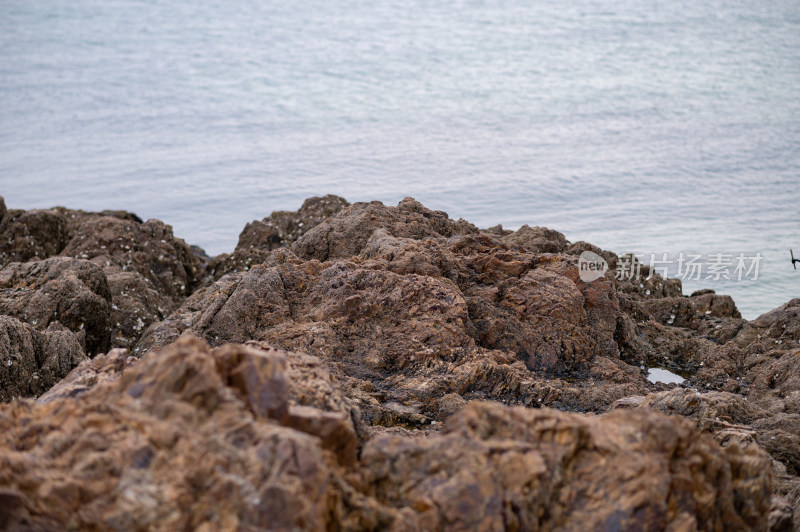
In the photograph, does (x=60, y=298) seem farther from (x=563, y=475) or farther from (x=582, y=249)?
(x=563, y=475)

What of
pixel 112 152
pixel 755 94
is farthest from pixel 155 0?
pixel 755 94

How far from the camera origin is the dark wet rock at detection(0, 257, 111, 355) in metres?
9.77

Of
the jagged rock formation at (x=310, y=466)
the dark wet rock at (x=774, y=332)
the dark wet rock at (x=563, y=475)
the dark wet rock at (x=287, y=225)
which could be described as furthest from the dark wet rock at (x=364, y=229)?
the dark wet rock at (x=563, y=475)

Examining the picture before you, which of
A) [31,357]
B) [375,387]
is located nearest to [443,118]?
[31,357]

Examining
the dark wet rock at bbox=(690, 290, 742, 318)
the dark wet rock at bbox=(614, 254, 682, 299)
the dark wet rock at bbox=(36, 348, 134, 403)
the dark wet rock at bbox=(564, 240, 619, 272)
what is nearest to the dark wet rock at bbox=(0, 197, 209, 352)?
the dark wet rock at bbox=(564, 240, 619, 272)

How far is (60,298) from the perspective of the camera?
9.93 m

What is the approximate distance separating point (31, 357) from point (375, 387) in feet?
12.7

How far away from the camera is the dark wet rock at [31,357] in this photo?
805cm

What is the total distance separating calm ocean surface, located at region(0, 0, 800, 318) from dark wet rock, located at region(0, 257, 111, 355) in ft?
29.8

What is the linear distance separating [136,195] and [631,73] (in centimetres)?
2272

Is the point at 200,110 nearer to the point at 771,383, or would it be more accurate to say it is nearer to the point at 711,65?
the point at 711,65

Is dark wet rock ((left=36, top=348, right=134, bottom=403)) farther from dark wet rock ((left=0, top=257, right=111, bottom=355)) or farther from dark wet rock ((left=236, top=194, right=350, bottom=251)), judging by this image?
dark wet rock ((left=236, top=194, right=350, bottom=251))

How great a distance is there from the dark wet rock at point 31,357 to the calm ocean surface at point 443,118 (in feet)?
36.4

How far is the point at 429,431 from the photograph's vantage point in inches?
261
